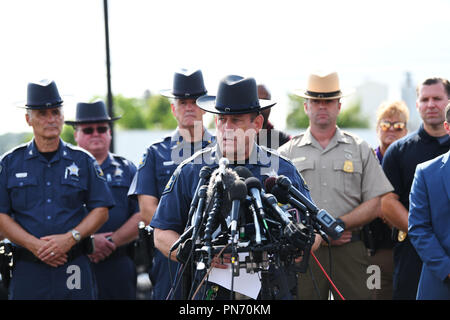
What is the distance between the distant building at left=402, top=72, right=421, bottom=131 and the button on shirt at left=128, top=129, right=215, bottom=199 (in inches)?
822

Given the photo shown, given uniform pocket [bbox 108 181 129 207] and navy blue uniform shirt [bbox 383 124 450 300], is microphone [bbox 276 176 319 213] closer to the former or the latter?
navy blue uniform shirt [bbox 383 124 450 300]

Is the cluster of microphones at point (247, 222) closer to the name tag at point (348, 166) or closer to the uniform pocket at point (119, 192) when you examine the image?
the name tag at point (348, 166)

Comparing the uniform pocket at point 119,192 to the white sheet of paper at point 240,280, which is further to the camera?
the uniform pocket at point 119,192

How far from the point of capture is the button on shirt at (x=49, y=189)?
223 inches

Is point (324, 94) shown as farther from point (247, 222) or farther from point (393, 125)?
point (247, 222)

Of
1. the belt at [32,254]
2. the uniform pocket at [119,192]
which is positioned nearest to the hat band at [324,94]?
the uniform pocket at [119,192]

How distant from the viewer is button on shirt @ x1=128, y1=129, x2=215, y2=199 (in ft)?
18.5

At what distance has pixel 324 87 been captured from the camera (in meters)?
6.03

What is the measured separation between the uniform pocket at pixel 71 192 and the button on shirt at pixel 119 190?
3.05 feet

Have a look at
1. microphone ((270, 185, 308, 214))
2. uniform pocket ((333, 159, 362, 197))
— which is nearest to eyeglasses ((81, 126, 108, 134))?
uniform pocket ((333, 159, 362, 197))

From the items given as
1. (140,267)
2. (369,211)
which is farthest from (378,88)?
(369,211)

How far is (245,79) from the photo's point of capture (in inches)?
151

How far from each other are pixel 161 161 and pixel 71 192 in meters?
0.82

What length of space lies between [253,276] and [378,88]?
7312 cm
